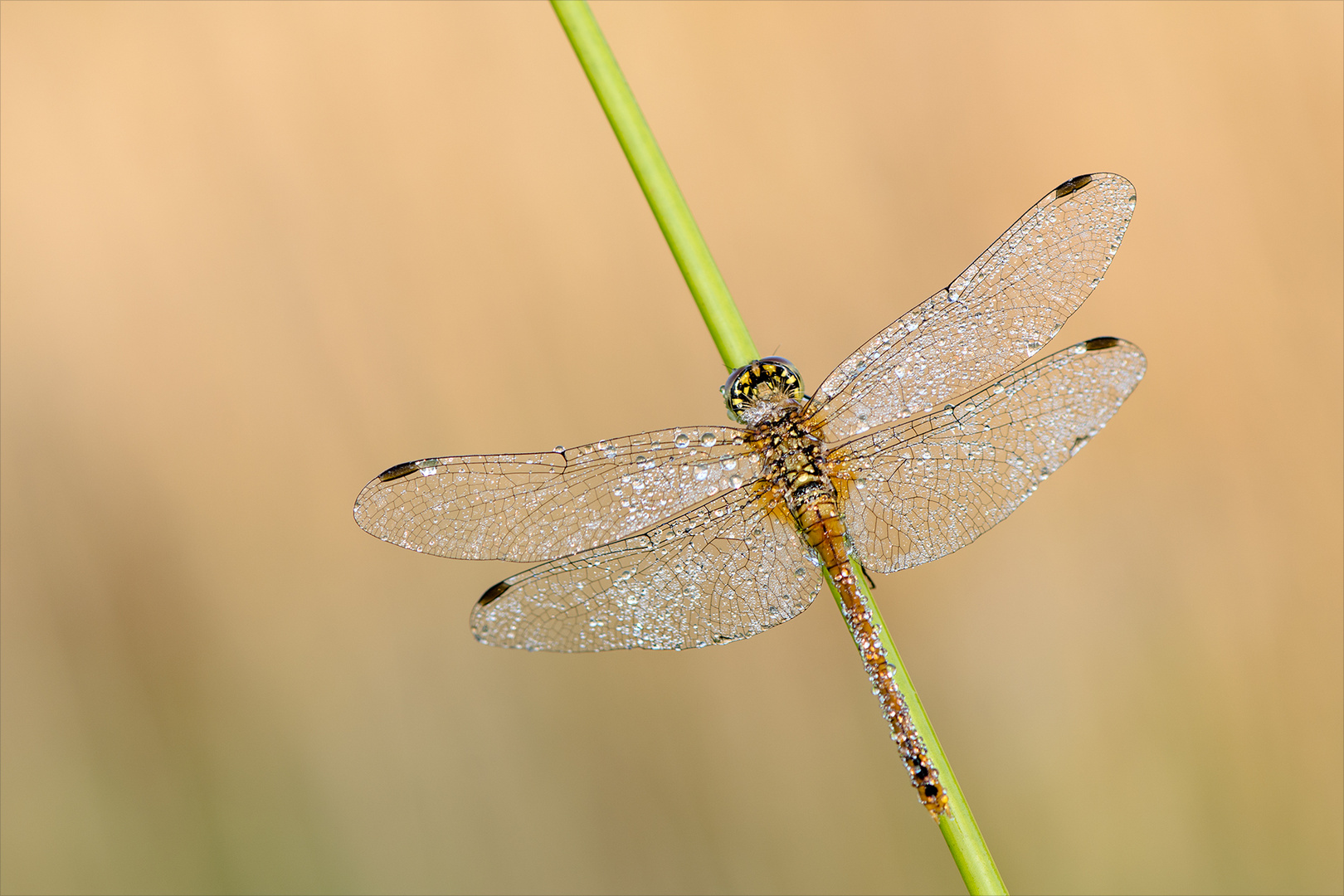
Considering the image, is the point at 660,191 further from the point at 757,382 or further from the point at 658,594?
the point at 658,594

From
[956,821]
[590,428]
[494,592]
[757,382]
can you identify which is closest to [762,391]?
[757,382]

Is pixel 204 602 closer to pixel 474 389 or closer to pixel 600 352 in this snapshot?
pixel 474 389

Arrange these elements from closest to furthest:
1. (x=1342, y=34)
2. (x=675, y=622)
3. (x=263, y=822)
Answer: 1. (x=675, y=622)
2. (x=1342, y=34)
3. (x=263, y=822)

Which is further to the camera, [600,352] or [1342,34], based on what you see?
[600,352]

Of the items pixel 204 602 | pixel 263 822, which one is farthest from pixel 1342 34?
pixel 263 822

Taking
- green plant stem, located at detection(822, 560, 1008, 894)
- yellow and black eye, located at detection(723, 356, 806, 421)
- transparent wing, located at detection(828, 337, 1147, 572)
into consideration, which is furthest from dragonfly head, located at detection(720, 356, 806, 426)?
green plant stem, located at detection(822, 560, 1008, 894)

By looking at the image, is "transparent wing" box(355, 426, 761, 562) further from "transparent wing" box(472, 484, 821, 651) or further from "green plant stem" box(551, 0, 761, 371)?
"green plant stem" box(551, 0, 761, 371)

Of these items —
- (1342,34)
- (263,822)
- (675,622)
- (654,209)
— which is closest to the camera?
(654,209)
